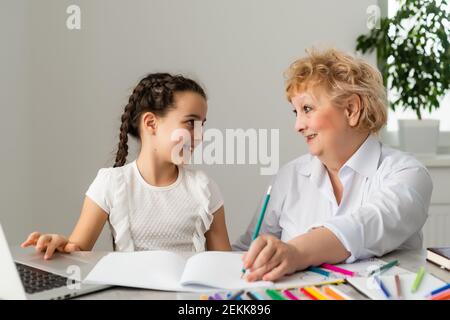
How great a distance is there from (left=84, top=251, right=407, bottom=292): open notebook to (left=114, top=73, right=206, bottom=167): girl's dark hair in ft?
1.85

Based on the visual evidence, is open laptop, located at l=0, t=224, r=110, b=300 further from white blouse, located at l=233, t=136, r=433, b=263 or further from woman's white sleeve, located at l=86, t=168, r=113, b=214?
white blouse, located at l=233, t=136, r=433, b=263

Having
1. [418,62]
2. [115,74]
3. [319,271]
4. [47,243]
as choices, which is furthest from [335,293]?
[418,62]

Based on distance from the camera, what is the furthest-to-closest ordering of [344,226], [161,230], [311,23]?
[311,23] → [161,230] → [344,226]

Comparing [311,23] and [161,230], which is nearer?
[161,230]

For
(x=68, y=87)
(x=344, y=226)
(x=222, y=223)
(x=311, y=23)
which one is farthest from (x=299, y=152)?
(x=344, y=226)

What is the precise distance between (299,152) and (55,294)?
1.99 meters

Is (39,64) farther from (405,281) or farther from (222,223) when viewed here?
(405,281)

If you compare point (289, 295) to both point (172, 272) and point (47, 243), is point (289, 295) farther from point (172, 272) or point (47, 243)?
point (47, 243)

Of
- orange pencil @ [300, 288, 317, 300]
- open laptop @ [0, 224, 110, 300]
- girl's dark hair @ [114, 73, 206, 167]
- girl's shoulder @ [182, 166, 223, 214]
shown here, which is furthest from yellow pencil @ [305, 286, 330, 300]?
girl's dark hair @ [114, 73, 206, 167]

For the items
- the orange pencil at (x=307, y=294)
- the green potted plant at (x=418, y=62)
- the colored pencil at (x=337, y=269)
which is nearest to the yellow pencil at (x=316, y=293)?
the orange pencil at (x=307, y=294)

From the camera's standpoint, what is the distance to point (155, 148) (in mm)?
1565

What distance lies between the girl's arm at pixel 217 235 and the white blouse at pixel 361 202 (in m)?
0.05

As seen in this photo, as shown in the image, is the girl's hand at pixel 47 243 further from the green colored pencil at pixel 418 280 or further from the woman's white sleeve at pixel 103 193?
the green colored pencil at pixel 418 280

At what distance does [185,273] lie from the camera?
0.98 meters
